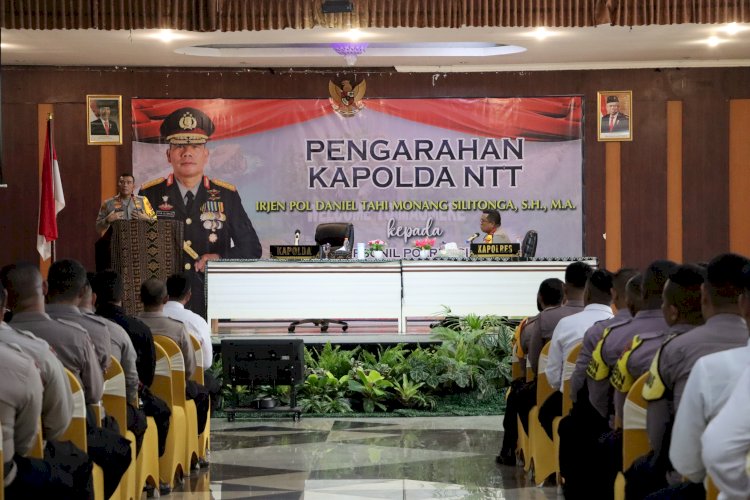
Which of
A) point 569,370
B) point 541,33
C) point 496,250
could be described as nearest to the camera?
point 569,370

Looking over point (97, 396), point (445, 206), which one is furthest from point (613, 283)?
point (445, 206)

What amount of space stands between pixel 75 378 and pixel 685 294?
1983 mm

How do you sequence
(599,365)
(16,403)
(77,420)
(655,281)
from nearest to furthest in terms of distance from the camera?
(16,403), (77,420), (655,281), (599,365)

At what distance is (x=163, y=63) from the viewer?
12.8m

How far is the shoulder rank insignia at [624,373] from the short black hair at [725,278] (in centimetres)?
64

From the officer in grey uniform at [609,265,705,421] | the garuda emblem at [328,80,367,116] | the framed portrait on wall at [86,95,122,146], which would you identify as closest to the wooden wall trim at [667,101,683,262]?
the garuda emblem at [328,80,367,116]

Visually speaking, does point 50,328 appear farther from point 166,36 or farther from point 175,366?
point 166,36

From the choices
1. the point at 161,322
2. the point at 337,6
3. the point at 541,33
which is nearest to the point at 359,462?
the point at 161,322

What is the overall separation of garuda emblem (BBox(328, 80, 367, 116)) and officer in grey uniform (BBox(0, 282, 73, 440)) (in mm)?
9900

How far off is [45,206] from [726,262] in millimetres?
9960

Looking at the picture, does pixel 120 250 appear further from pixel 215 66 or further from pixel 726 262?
pixel 726 262

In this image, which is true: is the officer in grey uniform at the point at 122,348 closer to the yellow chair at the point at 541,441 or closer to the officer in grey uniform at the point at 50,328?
the officer in grey uniform at the point at 50,328

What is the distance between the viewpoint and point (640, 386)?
3.53 m

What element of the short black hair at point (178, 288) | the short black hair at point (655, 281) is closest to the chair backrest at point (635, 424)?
the short black hair at point (655, 281)
